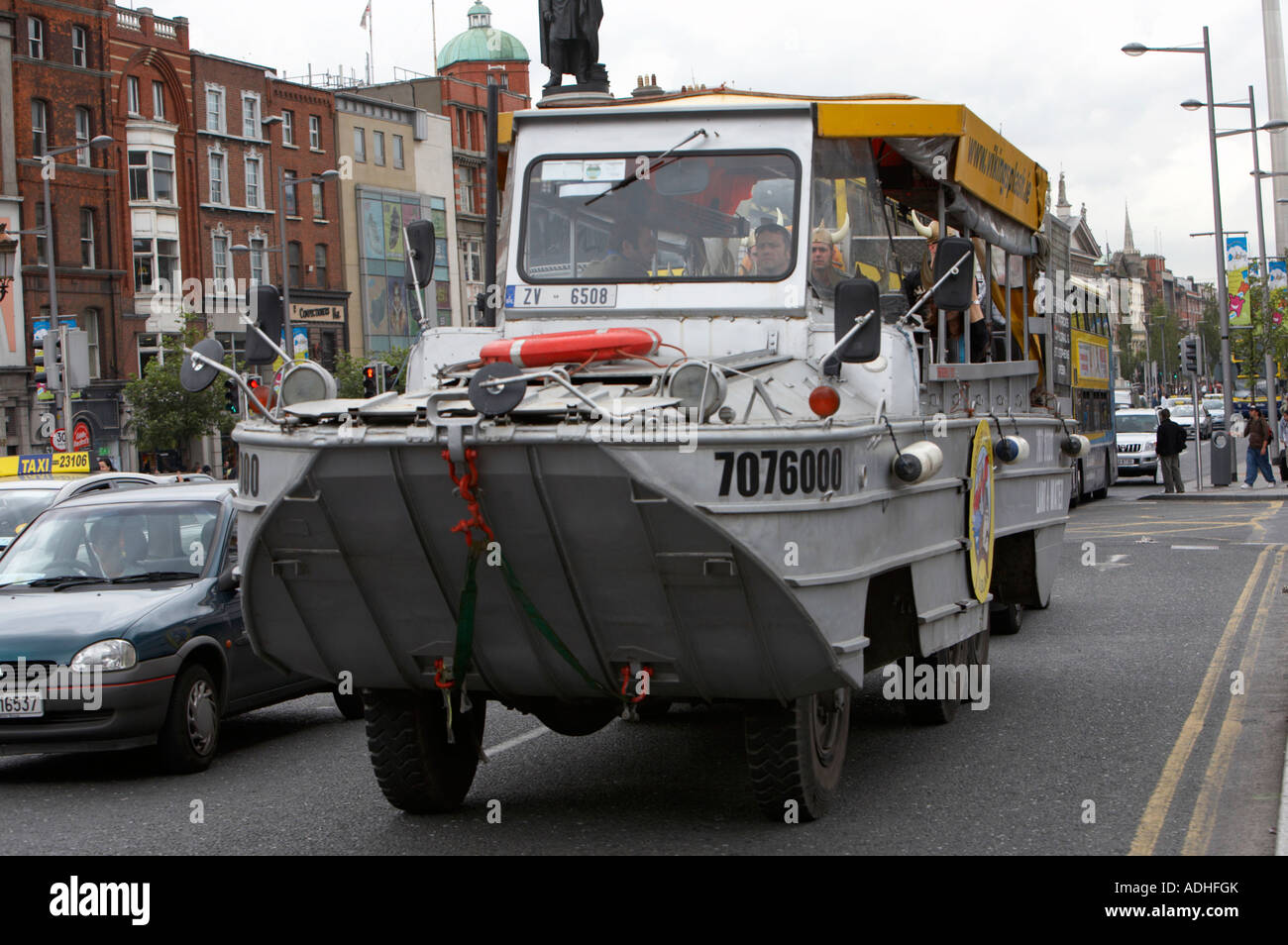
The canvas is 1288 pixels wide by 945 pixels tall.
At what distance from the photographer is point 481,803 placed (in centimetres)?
771

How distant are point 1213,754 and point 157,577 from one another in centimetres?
580

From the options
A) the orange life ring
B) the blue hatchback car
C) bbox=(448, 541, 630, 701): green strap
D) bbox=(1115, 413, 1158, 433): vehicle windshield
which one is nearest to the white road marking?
the blue hatchback car

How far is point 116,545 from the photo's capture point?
9.82 metres

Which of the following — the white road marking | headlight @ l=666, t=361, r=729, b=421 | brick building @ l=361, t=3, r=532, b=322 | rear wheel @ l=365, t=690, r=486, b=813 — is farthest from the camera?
brick building @ l=361, t=3, r=532, b=322

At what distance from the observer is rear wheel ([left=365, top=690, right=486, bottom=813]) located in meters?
7.13

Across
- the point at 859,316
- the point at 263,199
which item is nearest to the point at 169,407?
the point at 263,199

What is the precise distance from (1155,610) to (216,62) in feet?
170

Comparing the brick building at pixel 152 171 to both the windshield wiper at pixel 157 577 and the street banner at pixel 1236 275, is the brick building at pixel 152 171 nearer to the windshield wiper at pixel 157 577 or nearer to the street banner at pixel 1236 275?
the street banner at pixel 1236 275

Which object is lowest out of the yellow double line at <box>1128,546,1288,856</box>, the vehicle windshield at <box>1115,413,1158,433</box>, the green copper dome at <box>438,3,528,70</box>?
the yellow double line at <box>1128,546,1288,856</box>

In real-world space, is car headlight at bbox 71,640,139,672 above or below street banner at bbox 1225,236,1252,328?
below

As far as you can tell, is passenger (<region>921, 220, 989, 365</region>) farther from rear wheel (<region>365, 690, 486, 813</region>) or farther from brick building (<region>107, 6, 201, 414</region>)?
brick building (<region>107, 6, 201, 414</region>)

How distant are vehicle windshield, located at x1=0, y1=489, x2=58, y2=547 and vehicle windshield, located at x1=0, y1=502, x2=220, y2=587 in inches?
162

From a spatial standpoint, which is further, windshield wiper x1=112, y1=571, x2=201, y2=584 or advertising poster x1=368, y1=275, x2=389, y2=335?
advertising poster x1=368, y1=275, x2=389, y2=335
